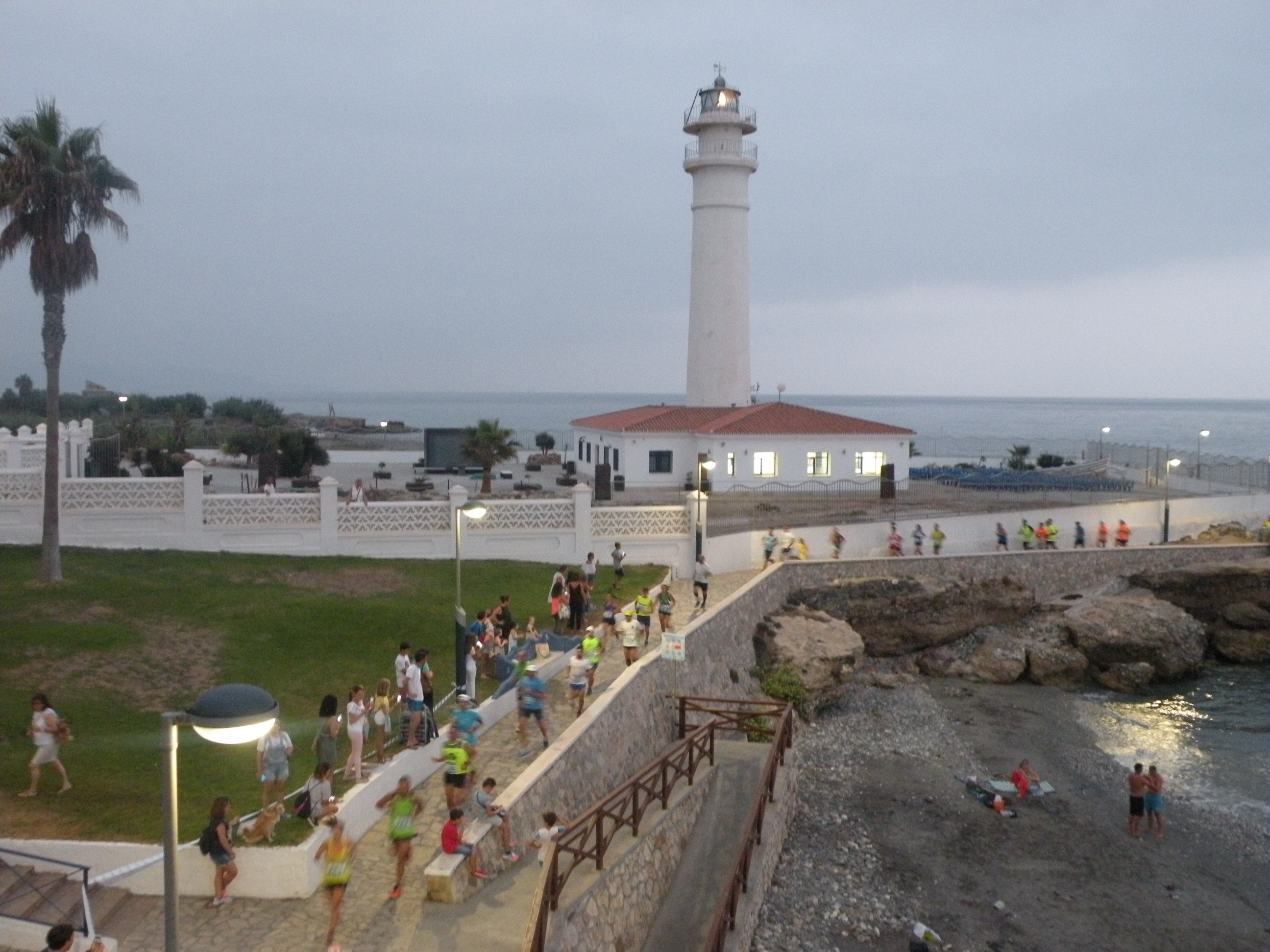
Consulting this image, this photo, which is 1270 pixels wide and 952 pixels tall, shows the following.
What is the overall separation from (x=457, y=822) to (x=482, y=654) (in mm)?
6971

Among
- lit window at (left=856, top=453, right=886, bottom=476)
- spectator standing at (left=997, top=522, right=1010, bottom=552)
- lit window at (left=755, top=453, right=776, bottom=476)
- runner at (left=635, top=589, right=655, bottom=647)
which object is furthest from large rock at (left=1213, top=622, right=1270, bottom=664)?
runner at (left=635, top=589, right=655, bottom=647)

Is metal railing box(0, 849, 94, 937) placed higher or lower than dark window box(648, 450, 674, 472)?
lower

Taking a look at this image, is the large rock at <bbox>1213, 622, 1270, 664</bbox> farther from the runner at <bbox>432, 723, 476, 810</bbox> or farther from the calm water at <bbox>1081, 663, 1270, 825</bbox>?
the runner at <bbox>432, 723, 476, 810</bbox>

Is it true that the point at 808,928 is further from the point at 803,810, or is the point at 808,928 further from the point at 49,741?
the point at 49,741

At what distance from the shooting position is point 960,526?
104ft

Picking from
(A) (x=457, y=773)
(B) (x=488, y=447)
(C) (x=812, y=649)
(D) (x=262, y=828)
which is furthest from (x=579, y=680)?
(B) (x=488, y=447)

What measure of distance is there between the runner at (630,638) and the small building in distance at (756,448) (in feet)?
62.5

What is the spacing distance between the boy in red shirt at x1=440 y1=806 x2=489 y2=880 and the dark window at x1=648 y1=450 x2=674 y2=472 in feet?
94.7

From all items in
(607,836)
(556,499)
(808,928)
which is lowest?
(808,928)

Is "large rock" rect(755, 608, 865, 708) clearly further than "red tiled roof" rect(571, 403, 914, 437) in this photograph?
No

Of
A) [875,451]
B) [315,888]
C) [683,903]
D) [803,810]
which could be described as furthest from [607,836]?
[875,451]

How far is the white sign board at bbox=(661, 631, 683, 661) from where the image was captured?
16812mm

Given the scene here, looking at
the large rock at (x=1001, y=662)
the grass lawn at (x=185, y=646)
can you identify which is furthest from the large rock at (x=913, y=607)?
the grass lawn at (x=185, y=646)

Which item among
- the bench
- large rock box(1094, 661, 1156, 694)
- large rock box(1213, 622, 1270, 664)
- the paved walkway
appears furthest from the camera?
large rock box(1213, 622, 1270, 664)
